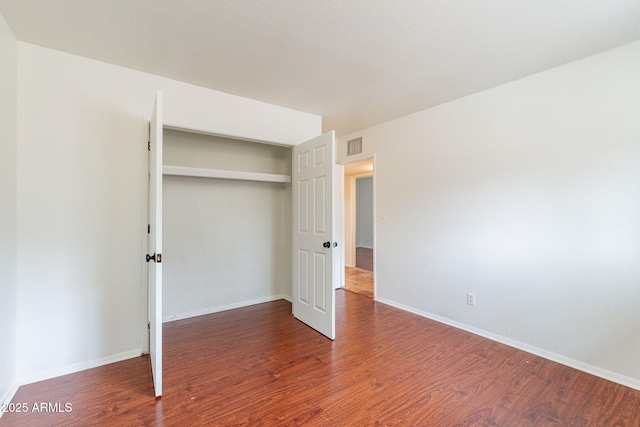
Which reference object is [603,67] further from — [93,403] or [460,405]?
[93,403]

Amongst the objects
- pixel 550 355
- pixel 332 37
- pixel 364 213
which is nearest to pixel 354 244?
pixel 364 213

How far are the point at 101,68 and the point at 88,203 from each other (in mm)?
1155

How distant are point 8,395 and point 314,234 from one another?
258 centimetres

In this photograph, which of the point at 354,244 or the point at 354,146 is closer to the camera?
the point at 354,146

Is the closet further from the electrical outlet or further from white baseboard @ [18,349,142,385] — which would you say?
the electrical outlet

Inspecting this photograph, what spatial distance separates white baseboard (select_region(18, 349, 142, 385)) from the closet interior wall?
809 mm

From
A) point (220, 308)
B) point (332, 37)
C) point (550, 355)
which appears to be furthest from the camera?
point (220, 308)

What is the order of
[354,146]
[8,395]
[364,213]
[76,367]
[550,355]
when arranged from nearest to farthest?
[8,395], [76,367], [550,355], [354,146], [364,213]

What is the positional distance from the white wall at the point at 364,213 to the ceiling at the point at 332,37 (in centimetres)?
721

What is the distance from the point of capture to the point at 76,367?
2250 mm

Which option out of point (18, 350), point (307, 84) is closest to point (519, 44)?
point (307, 84)

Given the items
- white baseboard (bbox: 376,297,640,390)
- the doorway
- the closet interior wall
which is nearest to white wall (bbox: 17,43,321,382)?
the closet interior wall

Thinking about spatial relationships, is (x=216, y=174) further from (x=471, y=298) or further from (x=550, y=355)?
(x=550, y=355)

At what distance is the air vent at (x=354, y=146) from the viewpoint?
434 cm
